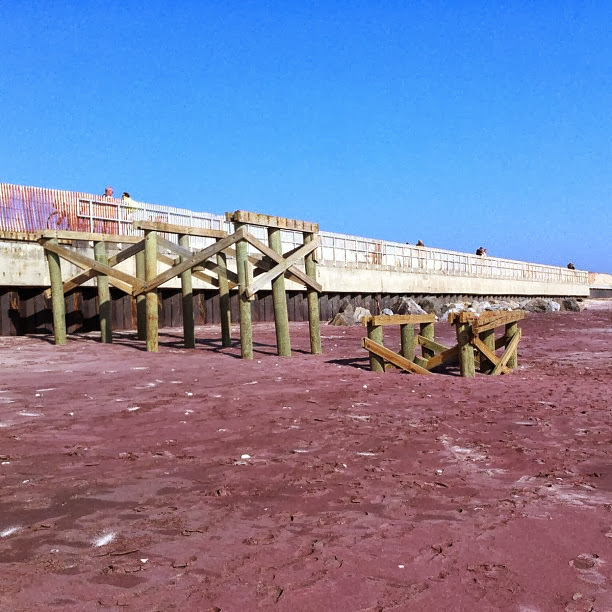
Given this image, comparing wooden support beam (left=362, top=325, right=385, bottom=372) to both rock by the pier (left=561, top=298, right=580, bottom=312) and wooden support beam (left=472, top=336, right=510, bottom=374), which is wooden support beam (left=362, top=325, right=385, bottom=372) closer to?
wooden support beam (left=472, top=336, right=510, bottom=374)

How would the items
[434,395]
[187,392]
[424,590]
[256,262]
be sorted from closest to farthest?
1. [424,590]
2. [187,392]
3. [434,395]
4. [256,262]

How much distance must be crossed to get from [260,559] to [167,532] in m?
0.57

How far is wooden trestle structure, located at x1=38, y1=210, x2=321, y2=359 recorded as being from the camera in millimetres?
10547

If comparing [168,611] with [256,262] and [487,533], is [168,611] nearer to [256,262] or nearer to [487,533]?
[487,533]

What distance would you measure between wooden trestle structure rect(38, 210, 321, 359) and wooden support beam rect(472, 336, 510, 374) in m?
3.27

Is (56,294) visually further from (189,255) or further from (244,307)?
(244,307)

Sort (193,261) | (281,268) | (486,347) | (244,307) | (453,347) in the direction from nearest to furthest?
(453,347) → (486,347) → (244,307) → (193,261) → (281,268)

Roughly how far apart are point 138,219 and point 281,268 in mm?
9282

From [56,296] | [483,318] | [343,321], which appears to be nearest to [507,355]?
[483,318]

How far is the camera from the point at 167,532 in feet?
10.2

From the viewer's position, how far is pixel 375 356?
9.55 meters

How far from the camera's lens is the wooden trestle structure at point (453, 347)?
9266 millimetres

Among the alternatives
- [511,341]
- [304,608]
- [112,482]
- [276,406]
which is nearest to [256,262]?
[511,341]

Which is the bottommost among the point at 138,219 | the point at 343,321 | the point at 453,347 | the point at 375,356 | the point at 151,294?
the point at 375,356
